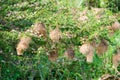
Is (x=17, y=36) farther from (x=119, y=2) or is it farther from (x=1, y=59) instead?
(x=119, y=2)

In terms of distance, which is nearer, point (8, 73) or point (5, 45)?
point (5, 45)

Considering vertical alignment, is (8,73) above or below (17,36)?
below

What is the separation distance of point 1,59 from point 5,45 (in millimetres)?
285

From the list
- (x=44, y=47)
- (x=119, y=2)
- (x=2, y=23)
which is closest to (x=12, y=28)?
(x=2, y=23)

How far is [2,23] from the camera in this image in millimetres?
2607

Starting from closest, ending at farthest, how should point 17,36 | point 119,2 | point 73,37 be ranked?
1. point 17,36
2. point 73,37
3. point 119,2

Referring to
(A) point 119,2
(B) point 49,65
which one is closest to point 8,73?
(B) point 49,65

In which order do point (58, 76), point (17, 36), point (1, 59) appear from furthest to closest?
point (58, 76), point (1, 59), point (17, 36)

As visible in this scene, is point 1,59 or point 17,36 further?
point 1,59

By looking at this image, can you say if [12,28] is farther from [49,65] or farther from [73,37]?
[49,65]

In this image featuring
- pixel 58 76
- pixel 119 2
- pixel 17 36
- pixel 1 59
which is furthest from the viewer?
pixel 119 2

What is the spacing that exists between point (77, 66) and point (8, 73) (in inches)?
24.3

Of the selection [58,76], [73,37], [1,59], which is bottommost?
[58,76]

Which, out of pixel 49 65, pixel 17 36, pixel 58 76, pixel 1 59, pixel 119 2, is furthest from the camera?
pixel 119 2
